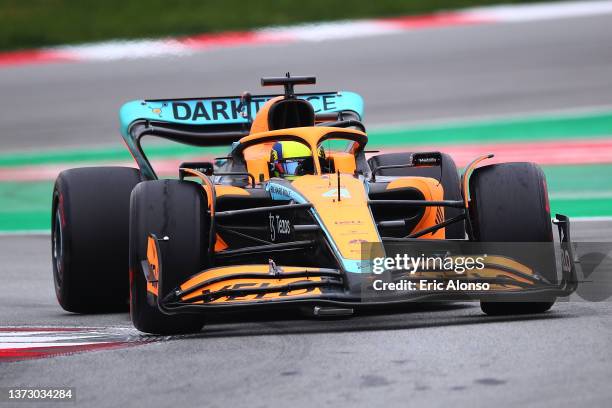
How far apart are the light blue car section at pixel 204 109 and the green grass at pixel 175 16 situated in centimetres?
1054

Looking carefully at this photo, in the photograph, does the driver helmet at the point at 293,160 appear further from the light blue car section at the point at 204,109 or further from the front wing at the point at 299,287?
the light blue car section at the point at 204,109

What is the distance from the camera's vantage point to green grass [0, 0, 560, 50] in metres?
22.8

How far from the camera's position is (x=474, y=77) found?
2011 centimetres

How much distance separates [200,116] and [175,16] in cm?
1161

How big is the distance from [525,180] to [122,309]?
3.37 meters

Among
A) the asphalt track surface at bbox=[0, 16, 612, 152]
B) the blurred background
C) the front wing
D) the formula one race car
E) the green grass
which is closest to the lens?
the front wing

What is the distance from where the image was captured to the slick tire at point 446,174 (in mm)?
10453

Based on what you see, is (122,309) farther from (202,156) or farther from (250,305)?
(202,156)

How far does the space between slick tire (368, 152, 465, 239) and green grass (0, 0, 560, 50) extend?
37.8 ft

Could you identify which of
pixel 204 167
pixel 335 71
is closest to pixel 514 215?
pixel 204 167

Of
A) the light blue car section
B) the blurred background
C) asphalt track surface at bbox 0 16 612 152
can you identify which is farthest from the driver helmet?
asphalt track surface at bbox 0 16 612 152

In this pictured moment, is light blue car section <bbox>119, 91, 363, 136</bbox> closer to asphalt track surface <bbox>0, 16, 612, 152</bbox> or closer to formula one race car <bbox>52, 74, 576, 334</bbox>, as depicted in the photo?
formula one race car <bbox>52, 74, 576, 334</bbox>

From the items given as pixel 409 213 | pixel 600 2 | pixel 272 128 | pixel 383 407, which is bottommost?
pixel 383 407

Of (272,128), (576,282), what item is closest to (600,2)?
(272,128)
